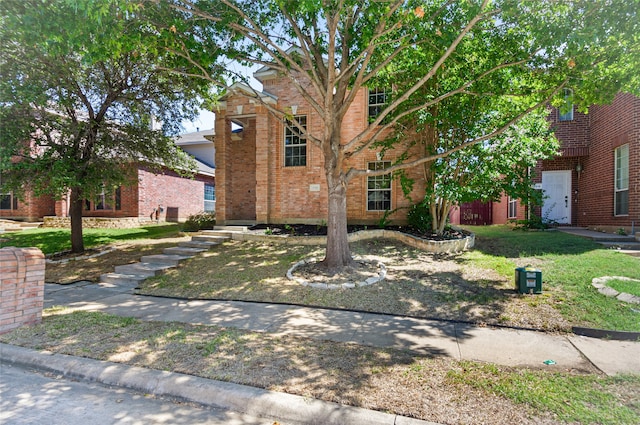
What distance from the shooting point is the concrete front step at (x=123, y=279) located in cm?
803

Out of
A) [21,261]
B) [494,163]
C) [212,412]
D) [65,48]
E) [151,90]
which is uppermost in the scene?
[151,90]

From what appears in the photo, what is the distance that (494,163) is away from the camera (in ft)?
32.0

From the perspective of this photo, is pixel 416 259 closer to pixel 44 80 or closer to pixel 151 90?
pixel 151 90

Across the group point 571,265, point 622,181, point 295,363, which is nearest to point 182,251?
point 295,363

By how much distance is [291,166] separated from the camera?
1408 centimetres

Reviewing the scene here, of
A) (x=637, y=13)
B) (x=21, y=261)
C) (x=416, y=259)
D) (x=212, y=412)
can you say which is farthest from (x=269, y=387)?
(x=637, y=13)

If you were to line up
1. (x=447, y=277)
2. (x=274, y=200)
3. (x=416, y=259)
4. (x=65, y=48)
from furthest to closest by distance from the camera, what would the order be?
(x=274, y=200) < (x=416, y=259) < (x=447, y=277) < (x=65, y=48)

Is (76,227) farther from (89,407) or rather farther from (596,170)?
(596,170)

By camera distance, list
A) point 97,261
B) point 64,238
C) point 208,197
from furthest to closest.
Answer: point 208,197
point 64,238
point 97,261

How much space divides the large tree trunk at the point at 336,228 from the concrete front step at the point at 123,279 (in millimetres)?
4544

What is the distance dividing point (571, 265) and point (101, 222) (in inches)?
813

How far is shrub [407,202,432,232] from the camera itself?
1167cm

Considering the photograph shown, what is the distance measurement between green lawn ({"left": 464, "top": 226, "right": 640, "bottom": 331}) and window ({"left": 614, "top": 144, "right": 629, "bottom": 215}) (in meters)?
1.92

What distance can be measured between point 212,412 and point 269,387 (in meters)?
A: 0.55
